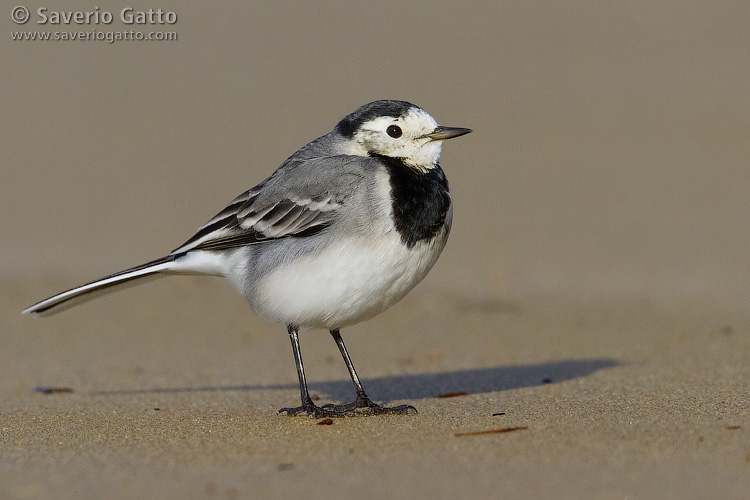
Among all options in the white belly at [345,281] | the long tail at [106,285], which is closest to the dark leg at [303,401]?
the white belly at [345,281]

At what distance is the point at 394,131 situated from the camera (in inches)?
233

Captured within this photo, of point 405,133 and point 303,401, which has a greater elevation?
point 405,133

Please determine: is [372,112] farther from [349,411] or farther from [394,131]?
[349,411]

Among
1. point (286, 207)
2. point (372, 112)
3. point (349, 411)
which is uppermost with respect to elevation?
point (372, 112)

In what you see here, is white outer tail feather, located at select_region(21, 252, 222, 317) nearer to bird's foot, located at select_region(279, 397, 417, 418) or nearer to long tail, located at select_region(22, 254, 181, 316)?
long tail, located at select_region(22, 254, 181, 316)

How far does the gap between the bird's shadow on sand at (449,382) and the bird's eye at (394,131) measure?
2048mm

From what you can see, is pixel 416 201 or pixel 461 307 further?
pixel 461 307

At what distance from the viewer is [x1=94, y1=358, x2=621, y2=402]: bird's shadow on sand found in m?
7.02

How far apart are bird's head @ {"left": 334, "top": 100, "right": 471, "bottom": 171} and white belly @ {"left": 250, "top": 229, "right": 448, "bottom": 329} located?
0.53m

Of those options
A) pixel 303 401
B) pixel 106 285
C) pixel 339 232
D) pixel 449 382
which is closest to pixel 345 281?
pixel 339 232

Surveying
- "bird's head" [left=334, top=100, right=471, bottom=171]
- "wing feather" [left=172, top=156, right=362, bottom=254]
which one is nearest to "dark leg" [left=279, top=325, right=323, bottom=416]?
"wing feather" [left=172, top=156, right=362, bottom=254]

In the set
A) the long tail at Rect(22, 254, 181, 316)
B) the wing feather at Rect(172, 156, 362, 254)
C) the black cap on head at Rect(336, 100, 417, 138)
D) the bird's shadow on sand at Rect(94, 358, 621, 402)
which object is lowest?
Answer: the bird's shadow on sand at Rect(94, 358, 621, 402)

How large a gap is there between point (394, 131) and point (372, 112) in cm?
20

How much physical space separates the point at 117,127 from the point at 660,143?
10.9 metres
